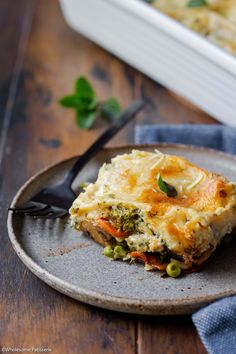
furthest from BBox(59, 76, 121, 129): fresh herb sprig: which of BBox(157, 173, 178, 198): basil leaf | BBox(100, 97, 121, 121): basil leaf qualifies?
BBox(157, 173, 178, 198): basil leaf

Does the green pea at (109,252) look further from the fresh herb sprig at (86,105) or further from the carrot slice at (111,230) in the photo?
the fresh herb sprig at (86,105)

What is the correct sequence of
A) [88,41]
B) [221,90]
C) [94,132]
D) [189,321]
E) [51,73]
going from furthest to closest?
[88,41] → [51,73] → [94,132] → [221,90] → [189,321]

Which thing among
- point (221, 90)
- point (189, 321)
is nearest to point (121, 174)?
point (189, 321)

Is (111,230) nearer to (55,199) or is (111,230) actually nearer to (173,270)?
(173,270)

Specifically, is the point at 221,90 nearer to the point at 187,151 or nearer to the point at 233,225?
the point at 187,151

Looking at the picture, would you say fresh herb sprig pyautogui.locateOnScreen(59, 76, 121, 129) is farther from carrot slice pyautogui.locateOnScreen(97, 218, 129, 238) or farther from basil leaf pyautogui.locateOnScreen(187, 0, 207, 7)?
carrot slice pyautogui.locateOnScreen(97, 218, 129, 238)

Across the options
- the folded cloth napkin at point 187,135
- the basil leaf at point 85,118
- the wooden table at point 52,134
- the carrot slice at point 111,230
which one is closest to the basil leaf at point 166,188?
the carrot slice at point 111,230
